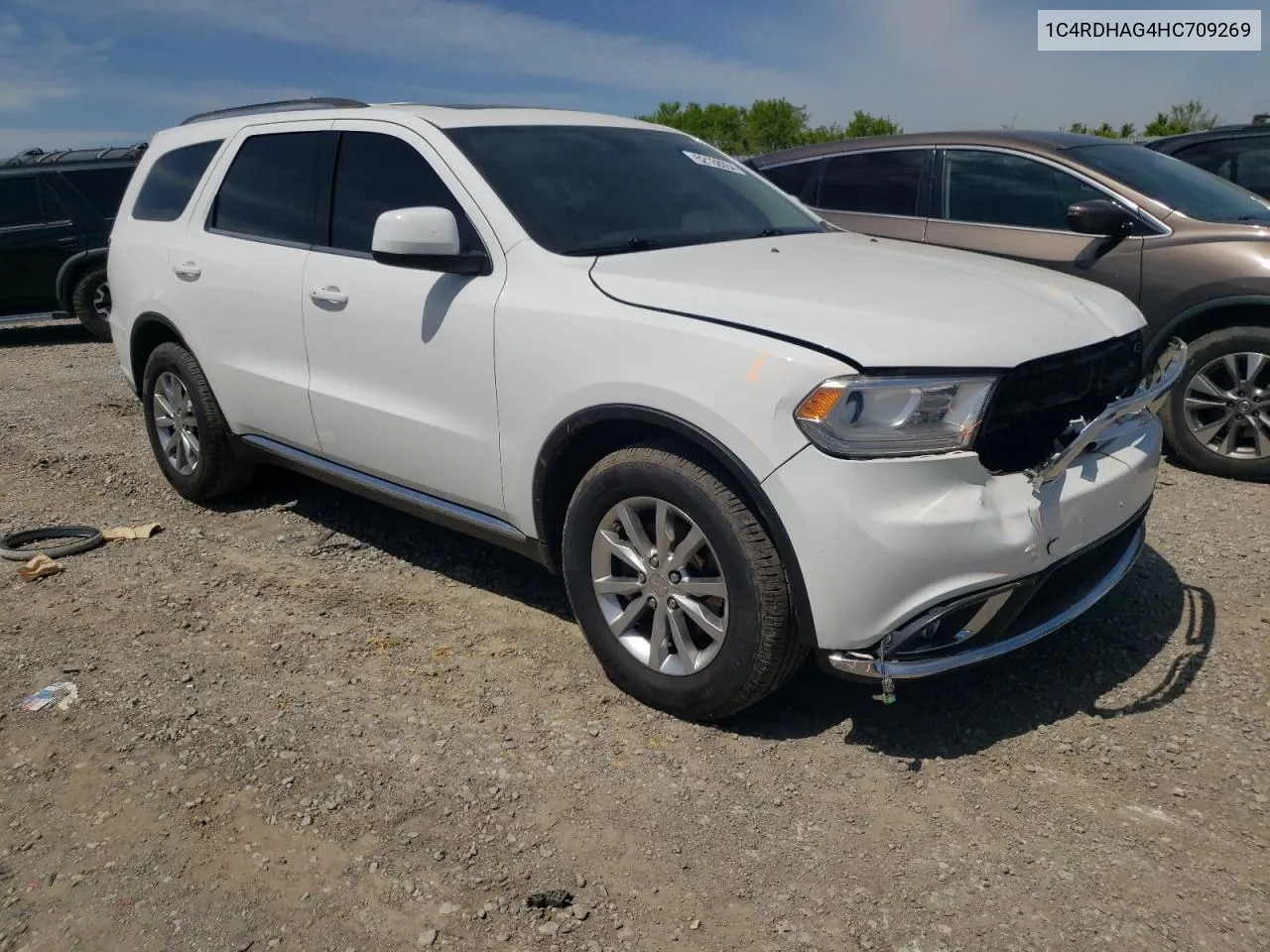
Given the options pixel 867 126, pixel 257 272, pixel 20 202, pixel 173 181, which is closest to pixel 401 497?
pixel 257 272

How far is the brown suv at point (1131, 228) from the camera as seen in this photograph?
5.18m

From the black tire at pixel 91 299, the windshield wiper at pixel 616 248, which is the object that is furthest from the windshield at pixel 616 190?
the black tire at pixel 91 299

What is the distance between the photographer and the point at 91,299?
11.2m

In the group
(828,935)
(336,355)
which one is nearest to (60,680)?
(336,355)

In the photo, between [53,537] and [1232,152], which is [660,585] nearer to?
[53,537]

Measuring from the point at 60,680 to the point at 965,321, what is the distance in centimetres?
314

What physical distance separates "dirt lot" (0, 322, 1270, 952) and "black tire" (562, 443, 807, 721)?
5.9 inches

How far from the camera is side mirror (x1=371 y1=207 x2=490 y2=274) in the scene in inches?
133

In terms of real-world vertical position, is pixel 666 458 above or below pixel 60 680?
above

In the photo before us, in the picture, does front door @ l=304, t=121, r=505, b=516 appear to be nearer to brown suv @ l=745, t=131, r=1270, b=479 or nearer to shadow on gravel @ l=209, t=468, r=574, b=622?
shadow on gravel @ l=209, t=468, r=574, b=622

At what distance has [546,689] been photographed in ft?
11.5

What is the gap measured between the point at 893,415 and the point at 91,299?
10.7m

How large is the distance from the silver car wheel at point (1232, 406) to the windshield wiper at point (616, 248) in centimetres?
321

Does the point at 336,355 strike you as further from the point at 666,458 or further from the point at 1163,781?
the point at 1163,781
